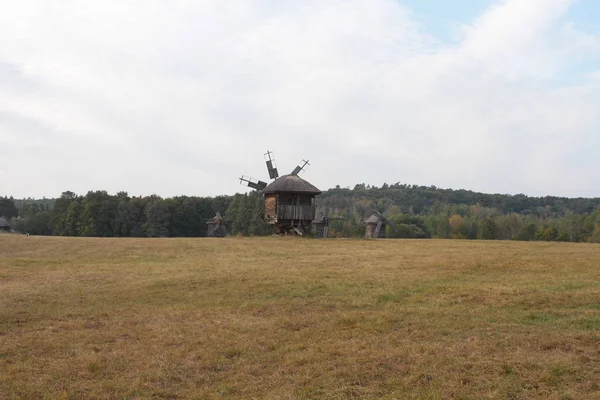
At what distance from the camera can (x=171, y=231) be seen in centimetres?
8619

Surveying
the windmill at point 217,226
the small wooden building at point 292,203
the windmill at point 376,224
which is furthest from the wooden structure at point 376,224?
the small wooden building at point 292,203

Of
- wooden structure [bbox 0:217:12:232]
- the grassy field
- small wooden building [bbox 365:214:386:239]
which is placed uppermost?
small wooden building [bbox 365:214:386:239]

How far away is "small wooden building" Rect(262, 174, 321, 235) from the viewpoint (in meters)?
48.2

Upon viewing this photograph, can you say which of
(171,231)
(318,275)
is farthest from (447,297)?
(171,231)

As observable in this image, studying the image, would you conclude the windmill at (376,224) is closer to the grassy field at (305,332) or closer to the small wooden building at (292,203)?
the small wooden building at (292,203)

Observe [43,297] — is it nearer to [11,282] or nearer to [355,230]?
[11,282]

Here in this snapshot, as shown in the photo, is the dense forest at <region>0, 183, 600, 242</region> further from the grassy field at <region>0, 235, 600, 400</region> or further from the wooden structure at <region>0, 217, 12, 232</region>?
the grassy field at <region>0, 235, 600, 400</region>

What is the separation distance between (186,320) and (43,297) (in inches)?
235

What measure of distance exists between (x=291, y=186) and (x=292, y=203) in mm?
1735

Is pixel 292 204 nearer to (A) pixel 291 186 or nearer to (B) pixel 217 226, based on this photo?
(A) pixel 291 186

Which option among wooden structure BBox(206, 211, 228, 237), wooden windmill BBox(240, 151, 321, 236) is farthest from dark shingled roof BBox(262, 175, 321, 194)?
wooden structure BBox(206, 211, 228, 237)

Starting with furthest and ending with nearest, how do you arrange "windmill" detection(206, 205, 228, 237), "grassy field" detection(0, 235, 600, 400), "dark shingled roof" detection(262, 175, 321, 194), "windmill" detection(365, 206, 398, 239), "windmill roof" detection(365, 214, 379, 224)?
"windmill" detection(206, 205, 228, 237) < "windmill roof" detection(365, 214, 379, 224) < "windmill" detection(365, 206, 398, 239) < "dark shingled roof" detection(262, 175, 321, 194) < "grassy field" detection(0, 235, 600, 400)

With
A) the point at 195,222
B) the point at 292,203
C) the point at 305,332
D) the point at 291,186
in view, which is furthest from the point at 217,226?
the point at 305,332

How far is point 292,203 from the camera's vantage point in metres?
49.0
